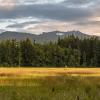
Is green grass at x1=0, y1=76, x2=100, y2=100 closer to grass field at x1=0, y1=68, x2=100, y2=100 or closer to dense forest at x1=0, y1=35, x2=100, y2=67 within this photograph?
grass field at x1=0, y1=68, x2=100, y2=100

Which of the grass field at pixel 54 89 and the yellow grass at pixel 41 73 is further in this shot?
the yellow grass at pixel 41 73

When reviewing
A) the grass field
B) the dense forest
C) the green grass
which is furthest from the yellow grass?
the dense forest

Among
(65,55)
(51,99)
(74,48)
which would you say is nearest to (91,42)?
(74,48)

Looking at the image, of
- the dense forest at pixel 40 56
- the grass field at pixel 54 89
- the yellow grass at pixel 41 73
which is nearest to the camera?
the grass field at pixel 54 89

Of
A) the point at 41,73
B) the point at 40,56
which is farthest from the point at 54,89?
the point at 40,56

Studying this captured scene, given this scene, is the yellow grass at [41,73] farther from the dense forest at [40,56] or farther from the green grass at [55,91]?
the dense forest at [40,56]

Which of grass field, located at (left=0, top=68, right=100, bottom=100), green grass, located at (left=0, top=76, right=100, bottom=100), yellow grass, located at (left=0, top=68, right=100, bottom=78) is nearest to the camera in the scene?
green grass, located at (left=0, top=76, right=100, bottom=100)

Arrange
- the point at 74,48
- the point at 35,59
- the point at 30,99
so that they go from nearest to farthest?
the point at 30,99 < the point at 35,59 < the point at 74,48

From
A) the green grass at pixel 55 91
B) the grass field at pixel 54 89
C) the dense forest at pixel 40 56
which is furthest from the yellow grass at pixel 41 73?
the dense forest at pixel 40 56

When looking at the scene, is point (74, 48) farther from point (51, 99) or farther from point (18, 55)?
point (51, 99)

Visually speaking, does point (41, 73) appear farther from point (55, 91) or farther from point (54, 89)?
point (55, 91)

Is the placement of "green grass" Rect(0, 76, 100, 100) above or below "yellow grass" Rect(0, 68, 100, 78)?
above

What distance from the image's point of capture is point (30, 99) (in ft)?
56.7

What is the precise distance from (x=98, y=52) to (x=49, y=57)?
25.2m
